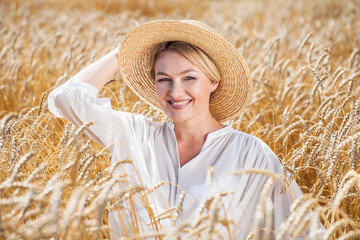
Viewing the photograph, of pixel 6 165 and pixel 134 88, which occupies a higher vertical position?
pixel 134 88

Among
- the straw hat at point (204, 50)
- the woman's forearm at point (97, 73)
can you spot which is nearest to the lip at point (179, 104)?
the straw hat at point (204, 50)

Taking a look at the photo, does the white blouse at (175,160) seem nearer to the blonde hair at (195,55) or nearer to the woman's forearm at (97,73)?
the woman's forearm at (97,73)

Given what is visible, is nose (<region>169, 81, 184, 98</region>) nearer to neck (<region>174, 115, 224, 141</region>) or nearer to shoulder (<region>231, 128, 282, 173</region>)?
neck (<region>174, 115, 224, 141</region>)

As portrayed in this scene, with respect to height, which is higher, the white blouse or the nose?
the nose

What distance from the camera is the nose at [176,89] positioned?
1655mm

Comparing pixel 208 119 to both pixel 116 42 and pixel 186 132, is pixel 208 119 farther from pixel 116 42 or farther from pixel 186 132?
pixel 116 42

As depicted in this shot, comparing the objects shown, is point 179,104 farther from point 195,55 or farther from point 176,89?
point 195,55

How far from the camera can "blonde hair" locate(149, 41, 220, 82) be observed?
170 cm

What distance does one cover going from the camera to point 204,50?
179 cm

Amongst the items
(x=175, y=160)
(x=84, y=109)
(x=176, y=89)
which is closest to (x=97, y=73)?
(x=84, y=109)

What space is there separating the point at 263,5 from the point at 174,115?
7.66 metres

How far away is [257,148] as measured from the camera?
1638 mm

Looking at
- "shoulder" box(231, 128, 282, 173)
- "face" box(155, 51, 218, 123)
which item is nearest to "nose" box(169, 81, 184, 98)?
"face" box(155, 51, 218, 123)

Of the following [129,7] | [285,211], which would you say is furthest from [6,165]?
[129,7]
